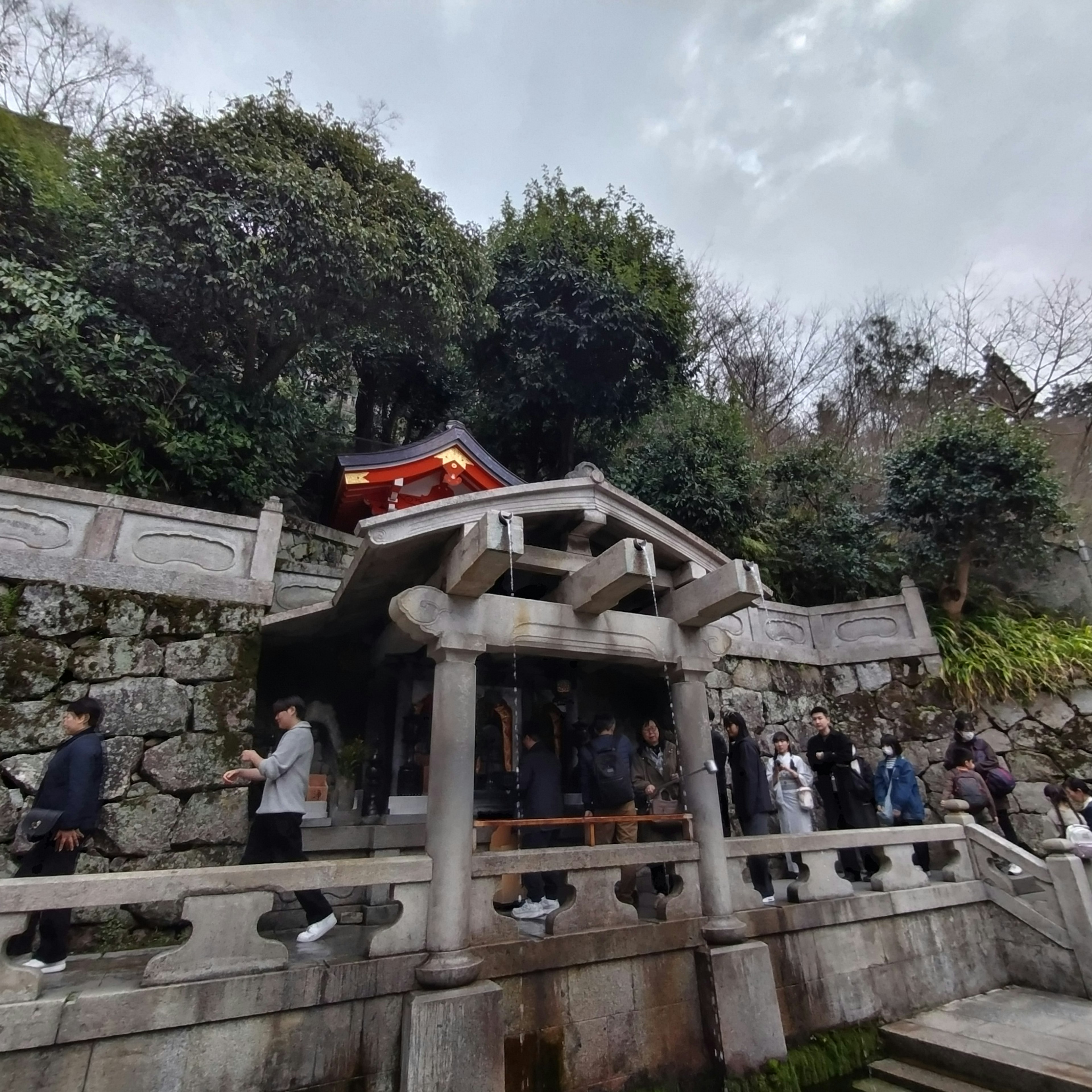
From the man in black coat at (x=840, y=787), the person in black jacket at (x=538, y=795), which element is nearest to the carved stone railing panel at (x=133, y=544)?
the person in black jacket at (x=538, y=795)

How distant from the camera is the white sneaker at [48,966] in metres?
4.22

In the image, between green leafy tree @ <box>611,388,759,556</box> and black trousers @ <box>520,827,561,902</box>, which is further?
green leafy tree @ <box>611,388,759,556</box>

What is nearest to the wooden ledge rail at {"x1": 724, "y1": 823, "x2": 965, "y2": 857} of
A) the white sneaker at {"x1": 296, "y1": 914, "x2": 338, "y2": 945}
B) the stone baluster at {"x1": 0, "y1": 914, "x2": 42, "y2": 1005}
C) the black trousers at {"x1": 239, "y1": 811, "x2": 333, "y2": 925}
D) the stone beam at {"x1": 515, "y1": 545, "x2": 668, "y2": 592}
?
the stone beam at {"x1": 515, "y1": 545, "x2": 668, "y2": 592}

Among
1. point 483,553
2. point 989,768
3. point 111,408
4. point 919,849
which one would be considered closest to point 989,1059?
point 919,849

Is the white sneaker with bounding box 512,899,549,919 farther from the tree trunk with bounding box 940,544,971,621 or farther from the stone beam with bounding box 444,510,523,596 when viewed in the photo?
the tree trunk with bounding box 940,544,971,621

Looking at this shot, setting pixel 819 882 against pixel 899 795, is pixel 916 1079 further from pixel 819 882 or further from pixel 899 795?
pixel 899 795

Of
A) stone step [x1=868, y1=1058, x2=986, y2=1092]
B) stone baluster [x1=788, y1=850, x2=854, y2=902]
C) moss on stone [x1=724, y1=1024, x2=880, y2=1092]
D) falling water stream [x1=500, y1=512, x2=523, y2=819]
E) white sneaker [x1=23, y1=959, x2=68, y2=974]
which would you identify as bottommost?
stone step [x1=868, y1=1058, x2=986, y2=1092]

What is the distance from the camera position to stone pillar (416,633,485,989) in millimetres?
4355

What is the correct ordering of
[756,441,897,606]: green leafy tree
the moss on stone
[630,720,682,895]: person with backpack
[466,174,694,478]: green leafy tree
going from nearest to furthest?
the moss on stone
[630,720,682,895]: person with backpack
[756,441,897,606]: green leafy tree
[466,174,694,478]: green leafy tree

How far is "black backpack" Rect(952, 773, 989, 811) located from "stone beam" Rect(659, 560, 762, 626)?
5.02 m

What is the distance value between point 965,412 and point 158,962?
16253mm

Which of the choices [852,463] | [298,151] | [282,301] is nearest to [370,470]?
[282,301]

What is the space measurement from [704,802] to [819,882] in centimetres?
171

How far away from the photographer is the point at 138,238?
966 cm
